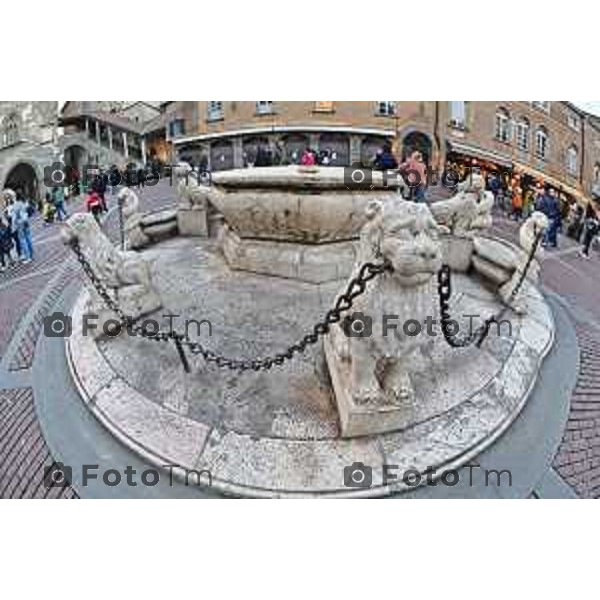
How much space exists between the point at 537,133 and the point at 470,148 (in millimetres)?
1037

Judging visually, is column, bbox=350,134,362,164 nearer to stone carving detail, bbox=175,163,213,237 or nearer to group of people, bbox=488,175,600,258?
group of people, bbox=488,175,600,258

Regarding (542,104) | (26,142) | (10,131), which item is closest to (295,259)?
(542,104)

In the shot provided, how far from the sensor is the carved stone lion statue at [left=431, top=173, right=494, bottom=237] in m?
6.16

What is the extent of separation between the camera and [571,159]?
6570 millimetres

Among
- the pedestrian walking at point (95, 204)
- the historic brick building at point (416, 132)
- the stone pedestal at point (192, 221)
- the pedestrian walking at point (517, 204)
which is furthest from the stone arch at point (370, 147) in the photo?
the pedestrian walking at point (95, 204)

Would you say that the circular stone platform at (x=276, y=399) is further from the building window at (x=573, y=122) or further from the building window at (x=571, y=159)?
the building window at (x=571, y=159)

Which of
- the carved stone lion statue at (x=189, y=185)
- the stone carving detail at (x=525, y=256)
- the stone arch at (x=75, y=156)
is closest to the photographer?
the stone carving detail at (x=525, y=256)

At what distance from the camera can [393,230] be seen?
275 cm

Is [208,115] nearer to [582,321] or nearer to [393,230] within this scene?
[393,230]

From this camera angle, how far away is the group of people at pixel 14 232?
7.79 meters

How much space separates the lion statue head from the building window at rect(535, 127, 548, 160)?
13.3ft

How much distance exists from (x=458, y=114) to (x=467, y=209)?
49.4 inches

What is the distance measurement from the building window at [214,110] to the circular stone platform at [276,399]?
2364 mm

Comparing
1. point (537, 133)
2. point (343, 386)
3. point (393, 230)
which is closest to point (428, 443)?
point (343, 386)
